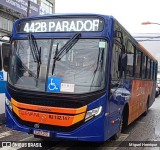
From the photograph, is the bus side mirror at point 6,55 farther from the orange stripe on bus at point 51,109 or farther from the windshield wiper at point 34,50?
the orange stripe on bus at point 51,109

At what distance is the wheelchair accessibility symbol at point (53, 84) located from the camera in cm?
661

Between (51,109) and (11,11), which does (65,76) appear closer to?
(51,109)

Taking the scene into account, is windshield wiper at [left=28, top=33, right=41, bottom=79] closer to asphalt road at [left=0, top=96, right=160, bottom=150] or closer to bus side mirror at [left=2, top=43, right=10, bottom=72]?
bus side mirror at [left=2, top=43, right=10, bottom=72]

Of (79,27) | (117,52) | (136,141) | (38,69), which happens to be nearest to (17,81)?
(38,69)

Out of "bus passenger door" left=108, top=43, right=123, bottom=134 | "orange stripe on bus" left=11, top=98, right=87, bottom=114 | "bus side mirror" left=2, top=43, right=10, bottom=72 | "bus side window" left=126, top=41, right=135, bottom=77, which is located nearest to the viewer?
"orange stripe on bus" left=11, top=98, right=87, bottom=114

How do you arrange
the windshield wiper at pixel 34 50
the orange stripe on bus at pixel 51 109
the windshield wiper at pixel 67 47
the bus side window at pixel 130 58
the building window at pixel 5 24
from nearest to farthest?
the orange stripe on bus at pixel 51 109 → the windshield wiper at pixel 67 47 → the windshield wiper at pixel 34 50 → the bus side window at pixel 130 58 → the building window at pixel 5 24

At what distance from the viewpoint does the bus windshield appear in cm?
657

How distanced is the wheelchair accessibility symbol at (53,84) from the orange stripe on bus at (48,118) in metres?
0.49

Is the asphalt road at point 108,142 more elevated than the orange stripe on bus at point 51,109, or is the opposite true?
the orange stripe on bus at point 51,109

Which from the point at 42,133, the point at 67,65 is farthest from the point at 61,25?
the point at 42,133

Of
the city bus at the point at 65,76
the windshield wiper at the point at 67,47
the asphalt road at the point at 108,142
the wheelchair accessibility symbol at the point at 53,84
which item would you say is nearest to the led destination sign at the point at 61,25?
the city bus at the point at 65,76

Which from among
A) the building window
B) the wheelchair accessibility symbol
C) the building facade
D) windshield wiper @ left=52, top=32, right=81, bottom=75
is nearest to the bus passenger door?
windshield wiper @ left=52, top=32, right=81, bottom=75

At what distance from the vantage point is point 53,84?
665 centimetres

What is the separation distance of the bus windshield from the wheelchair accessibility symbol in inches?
2.4
